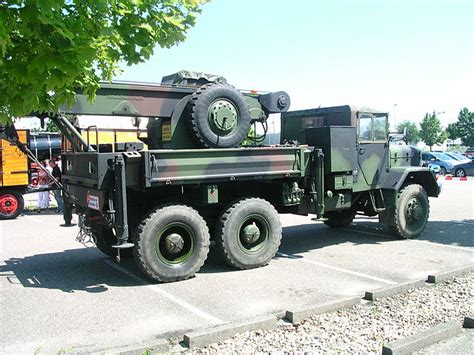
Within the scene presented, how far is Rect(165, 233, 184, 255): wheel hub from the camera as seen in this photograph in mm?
6512

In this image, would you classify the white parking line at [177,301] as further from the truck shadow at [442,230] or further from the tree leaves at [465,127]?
the tree leaves at [465,127]

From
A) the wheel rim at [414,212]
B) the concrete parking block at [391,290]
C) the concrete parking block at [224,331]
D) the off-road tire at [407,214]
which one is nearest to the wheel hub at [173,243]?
the concrete parking block at [224,331]

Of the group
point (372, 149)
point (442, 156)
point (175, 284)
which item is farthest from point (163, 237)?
point (442, 156)

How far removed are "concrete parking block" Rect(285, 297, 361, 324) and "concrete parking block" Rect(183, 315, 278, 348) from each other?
19cm

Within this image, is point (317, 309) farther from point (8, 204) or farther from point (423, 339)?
point (8, 204)

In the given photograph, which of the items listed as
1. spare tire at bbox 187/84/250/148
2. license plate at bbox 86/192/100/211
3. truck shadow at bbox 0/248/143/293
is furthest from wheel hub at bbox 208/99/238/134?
truck shadow at bbox 0/248/143/293

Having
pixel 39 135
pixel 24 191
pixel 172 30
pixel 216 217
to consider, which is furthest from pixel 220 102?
pixel 39 135

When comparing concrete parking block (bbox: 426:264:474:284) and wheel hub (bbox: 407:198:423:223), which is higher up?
wheel hub (bbox: 407:198:423:223)

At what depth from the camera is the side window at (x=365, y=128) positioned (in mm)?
8570

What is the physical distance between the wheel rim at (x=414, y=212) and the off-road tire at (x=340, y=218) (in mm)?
1187

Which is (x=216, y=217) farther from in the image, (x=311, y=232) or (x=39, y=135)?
(x=39, y=135)

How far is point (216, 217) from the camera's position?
7633 mm

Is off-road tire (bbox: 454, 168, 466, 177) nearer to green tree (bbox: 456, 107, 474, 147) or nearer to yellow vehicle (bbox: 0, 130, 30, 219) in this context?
yellow vehicle (bbox: 0, 130, 30, 219)

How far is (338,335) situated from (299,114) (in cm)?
559
